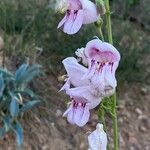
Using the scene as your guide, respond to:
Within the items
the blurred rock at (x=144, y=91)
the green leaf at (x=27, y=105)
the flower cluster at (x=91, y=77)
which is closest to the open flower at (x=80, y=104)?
the flower cluster at (x=91, y=77)

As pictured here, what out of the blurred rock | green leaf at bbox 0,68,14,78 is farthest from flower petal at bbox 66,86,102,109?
the blurred rock

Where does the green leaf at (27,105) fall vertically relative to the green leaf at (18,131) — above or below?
above

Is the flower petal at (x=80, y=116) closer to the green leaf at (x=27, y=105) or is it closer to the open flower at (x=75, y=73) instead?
the open flower at (x=75, y=73)

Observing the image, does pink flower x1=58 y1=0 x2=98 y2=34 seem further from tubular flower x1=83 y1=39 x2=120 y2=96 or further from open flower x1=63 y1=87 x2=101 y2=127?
open flower x1=63 y1=87 x2=101 y2=127

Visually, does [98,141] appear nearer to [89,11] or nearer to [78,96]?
[78,96]

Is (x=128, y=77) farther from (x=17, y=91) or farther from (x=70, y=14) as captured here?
(x=70, y=14)

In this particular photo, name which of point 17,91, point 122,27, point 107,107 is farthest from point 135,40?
point 107,107
